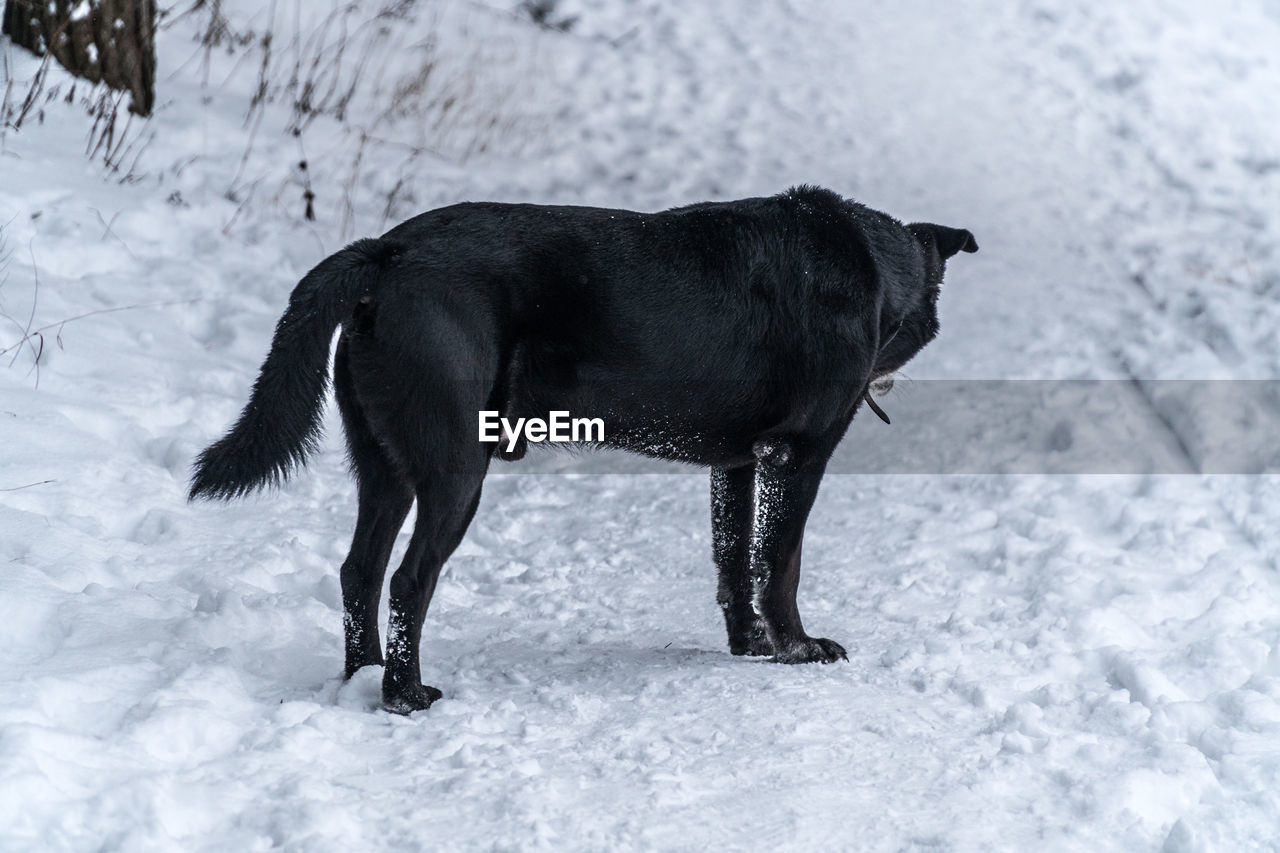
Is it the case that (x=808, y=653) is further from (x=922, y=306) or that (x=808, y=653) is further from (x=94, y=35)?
(x=94, y=35)

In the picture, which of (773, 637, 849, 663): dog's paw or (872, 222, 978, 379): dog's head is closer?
(773, 637, 849, 663): dog's paw

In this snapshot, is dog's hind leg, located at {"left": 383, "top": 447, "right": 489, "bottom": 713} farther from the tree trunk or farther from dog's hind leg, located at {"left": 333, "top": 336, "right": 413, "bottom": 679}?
the tree trunk

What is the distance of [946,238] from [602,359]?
1.34 meters

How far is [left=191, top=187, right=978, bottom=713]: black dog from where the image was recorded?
10.1ft

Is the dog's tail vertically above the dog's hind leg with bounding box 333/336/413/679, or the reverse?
the dog's tail

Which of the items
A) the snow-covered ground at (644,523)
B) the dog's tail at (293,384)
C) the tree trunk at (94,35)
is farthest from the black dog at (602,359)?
the tree trunk at (94,35)

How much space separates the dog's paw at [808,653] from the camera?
3.68 metres

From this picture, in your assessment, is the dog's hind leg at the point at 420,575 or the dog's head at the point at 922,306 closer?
the dog's hind leg at the point at 420,575

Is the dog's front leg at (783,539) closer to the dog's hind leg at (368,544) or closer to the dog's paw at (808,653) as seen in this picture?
the dog's paw at (808,653)

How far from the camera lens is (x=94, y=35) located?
628 cm

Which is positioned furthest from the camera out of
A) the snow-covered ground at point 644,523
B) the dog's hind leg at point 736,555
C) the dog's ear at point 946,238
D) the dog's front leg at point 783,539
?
the dog's ear at point 946,238

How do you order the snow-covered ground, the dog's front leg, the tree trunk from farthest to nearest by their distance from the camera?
the tree trunk → the dog's front leg → the snow-covered ground

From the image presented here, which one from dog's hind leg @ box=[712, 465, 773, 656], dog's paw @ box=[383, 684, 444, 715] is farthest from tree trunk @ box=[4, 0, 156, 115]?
dog's paw @ box=[383, 684, 444, 715]

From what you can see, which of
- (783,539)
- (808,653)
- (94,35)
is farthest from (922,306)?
(94,35)
